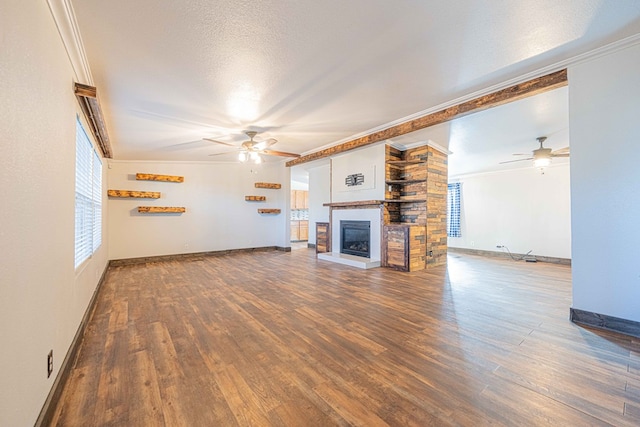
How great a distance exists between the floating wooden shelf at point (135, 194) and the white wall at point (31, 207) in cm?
497

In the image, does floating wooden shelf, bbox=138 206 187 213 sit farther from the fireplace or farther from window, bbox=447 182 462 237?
window, bbox=447 182 462 237

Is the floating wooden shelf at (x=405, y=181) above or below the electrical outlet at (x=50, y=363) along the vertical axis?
above

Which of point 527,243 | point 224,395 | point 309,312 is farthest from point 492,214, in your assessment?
point 224,395

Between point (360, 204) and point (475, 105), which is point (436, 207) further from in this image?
point (475, 105)

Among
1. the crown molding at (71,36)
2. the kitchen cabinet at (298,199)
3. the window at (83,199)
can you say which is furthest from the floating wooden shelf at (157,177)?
the kitchen cabinet at (298,199)

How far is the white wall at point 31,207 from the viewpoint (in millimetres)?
1104

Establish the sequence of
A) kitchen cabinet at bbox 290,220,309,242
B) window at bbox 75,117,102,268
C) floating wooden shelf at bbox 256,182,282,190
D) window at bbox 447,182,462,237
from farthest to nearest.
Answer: kitchen cabinet at bbox 290,220,309,242 → window at bbox 447,182,462,237 → floating wooden shelf at bbox 256,182,282,190 → window at bbox 75,117,102,268

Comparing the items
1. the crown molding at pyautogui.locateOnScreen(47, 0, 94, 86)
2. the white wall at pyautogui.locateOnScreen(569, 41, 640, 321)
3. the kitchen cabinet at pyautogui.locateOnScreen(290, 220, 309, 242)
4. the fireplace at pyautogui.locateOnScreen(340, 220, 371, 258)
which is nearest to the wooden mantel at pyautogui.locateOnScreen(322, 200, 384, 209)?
the fireplace at pyautogui.locateOnScreen(340, 220, 371, 258)

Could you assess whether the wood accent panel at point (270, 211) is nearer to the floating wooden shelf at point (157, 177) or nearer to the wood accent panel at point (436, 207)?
the floating wooden shelf at point (157, 177)

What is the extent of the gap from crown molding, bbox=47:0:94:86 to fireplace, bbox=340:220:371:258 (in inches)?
201

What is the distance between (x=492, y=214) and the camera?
7.77 m

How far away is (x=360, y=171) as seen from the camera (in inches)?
238

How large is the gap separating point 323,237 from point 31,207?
6.45 meters

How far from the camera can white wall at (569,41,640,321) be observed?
244 cm
